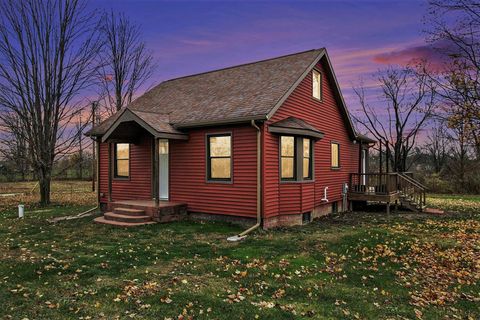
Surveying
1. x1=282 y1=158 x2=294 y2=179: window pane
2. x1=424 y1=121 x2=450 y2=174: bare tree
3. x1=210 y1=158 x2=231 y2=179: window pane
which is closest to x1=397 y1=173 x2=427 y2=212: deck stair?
x1=282 y1=158 x2=294 y2=179: window pane

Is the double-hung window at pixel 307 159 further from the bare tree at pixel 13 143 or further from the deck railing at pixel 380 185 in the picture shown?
the bare tree at pixel 13 143

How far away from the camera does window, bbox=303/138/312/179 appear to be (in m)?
12.2

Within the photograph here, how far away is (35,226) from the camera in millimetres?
11320

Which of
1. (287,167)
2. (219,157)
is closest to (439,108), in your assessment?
(287,167)

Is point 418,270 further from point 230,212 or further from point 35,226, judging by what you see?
point 35,226

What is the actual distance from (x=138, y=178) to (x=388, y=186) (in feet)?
36.2

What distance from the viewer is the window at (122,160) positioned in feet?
46.8

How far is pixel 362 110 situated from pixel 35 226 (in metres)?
35.3

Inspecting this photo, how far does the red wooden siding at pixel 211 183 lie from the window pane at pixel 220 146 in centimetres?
28

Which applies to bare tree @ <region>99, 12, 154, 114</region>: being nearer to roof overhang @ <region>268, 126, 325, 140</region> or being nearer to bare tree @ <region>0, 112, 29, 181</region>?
bare tree @ <region>0, 112, 29, 181</region>

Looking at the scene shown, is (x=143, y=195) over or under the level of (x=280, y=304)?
over

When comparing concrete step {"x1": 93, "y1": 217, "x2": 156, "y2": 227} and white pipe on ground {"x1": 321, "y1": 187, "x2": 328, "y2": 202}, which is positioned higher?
white pipe on ground {"x1": 321, "y1": 187, "x2": 328, "y2": 202}

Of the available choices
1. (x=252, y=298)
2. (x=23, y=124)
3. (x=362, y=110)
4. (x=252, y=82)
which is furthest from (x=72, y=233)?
(x=362, y=110)

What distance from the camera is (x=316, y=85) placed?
1413 centimetres
